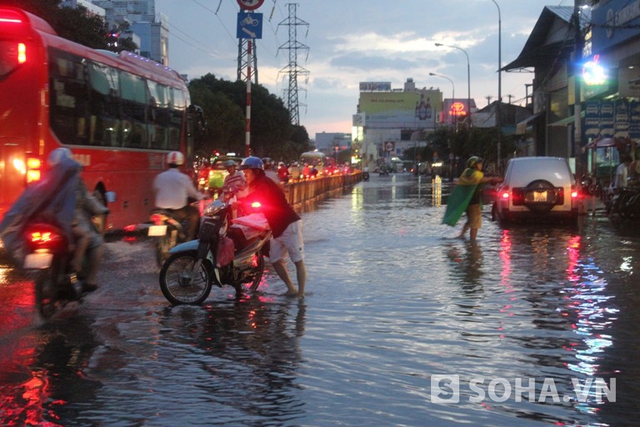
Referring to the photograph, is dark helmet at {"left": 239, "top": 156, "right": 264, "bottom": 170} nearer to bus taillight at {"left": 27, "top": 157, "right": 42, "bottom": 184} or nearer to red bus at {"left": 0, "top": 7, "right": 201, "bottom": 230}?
red bus at {"left": 0, "top": 7, "right": 201, "bottom": 230}

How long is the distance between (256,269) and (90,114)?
7.03m

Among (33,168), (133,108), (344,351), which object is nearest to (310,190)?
(133,108)

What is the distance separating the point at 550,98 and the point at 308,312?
5705 cm

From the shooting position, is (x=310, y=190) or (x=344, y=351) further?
(x=310, y=190)

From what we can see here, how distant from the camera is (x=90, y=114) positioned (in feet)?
56.2

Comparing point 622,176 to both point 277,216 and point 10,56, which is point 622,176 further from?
point 277,216

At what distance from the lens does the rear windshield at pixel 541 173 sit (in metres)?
22.6

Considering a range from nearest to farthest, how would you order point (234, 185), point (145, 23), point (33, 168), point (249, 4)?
point (234, 185), point (33, 168), point (249, 4), point (145, 23)

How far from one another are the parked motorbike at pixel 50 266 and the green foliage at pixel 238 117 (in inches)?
2490

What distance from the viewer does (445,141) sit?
110188 millimetres

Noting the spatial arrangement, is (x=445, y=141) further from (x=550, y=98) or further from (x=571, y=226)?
(x=571, y=226)

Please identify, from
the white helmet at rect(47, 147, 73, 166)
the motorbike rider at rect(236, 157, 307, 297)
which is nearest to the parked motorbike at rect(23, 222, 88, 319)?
Result: the white helmet at rect(47, 147, 73, 166)

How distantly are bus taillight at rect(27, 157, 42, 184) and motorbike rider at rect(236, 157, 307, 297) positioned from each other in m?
4.89

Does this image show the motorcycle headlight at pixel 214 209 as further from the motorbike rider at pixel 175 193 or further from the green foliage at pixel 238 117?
the green foliage at pixel 238 117
